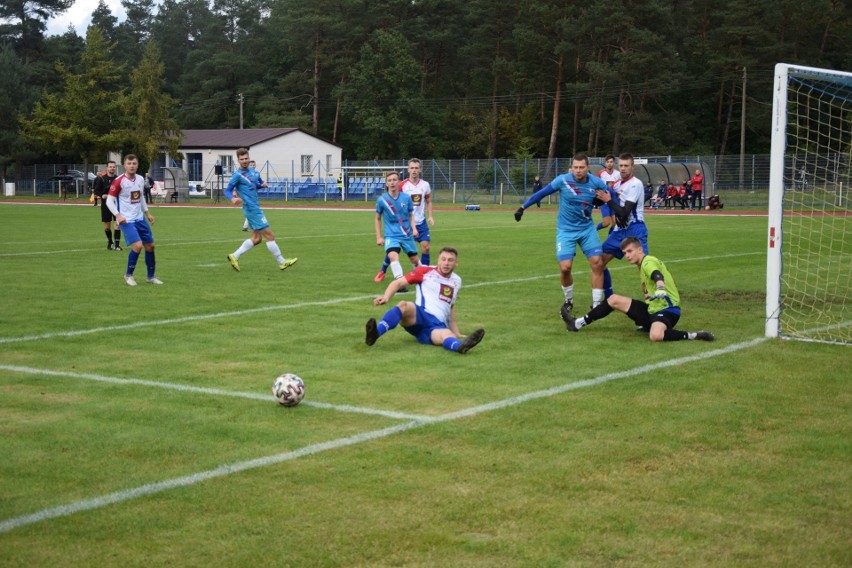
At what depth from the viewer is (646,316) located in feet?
36.2

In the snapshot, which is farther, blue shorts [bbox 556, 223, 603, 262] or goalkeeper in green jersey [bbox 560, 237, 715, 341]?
blue shorts [bbox 556, 223, 603, 262]

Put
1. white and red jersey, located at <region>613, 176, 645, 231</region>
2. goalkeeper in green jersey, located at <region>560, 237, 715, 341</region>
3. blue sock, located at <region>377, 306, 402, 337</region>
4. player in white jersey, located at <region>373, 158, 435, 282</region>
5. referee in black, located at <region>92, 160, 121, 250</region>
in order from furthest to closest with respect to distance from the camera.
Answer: referee in black, located at <region>92, 160, 121, 250</region>
player in white jersey, located at <region>373, 158, 435, 282</region>
white and red jersey, located at <region>613, 176, 645, 231</region>
goalkeeper in green jersey, located at <region>560, 237, 715, 341</region>
blue sock, located at <region>377, 306, 402, 337</region>

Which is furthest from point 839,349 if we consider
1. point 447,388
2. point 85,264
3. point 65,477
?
point 85,264

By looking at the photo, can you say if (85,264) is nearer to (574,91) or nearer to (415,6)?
(574,91)

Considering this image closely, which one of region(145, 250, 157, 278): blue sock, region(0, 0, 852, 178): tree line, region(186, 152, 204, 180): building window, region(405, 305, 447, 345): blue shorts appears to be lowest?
region(405, 305, 447, 345): blue shorts

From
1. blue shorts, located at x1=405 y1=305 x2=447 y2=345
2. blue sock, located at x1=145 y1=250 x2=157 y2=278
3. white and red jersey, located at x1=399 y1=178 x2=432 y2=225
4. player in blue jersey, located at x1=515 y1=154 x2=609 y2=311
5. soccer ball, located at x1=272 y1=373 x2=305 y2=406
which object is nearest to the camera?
soccer ball, located at x1=272 y1=373 x2=305 y2=406

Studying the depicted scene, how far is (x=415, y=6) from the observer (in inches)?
3460

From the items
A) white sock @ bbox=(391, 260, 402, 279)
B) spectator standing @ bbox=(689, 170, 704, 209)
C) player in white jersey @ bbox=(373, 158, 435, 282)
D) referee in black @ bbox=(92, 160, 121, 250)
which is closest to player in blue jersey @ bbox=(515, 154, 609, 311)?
white sock @ bbox=(391, 260, 402, 279)

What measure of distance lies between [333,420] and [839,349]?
5817 millimetres

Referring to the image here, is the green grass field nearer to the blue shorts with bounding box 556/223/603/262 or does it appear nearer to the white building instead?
the blue shorts with bounding box 556/223/603/262

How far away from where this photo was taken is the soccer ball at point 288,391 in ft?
25.3

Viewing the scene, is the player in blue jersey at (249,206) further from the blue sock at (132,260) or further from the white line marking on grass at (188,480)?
the white line marking on grass at (188,480)

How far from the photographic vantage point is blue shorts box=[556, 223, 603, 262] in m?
13.0

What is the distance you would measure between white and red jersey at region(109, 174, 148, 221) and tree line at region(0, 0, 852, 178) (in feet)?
173
